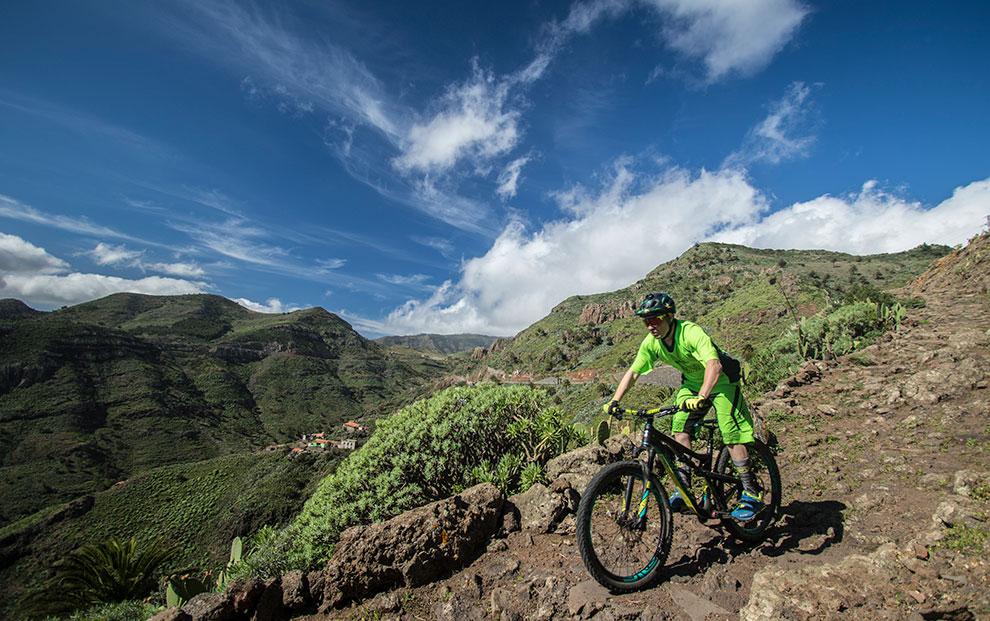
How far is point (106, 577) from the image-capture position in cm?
983

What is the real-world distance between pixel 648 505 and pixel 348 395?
6754 inches

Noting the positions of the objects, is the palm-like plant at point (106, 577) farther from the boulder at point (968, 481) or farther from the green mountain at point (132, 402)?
the green mountain at point (132, 402)

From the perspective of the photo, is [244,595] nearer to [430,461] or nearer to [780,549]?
[430,461]

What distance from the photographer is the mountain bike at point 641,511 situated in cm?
362

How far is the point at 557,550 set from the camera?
4762mm

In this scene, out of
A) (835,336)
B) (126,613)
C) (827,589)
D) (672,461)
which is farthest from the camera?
(835,336)

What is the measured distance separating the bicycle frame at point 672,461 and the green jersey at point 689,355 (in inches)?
21.6

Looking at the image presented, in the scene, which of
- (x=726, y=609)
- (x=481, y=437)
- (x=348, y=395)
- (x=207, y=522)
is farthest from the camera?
(x=348, y=395)

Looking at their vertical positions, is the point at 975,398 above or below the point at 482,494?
above

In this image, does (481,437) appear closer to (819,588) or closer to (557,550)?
A: (557,550)

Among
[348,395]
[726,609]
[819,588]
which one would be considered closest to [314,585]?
[726,609]

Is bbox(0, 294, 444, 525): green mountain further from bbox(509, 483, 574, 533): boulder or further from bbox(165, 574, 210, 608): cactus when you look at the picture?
Answer: bbox(509, 483, 574, 533): boulder

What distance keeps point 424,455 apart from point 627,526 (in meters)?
3.97


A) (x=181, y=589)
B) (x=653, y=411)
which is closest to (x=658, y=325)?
(x=653, y=411)
